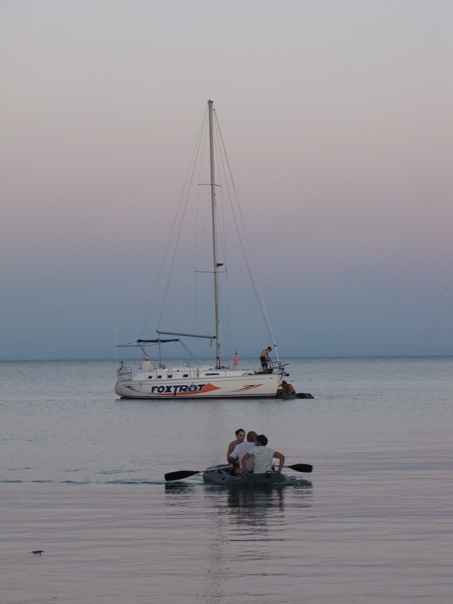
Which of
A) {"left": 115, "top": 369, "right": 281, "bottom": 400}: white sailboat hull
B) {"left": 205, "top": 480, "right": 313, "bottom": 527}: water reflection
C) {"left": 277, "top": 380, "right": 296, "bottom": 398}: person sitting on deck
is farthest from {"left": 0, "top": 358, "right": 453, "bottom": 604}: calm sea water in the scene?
{"left": 277, "top": 380, "right": 296, "bottom": 398}: person sitting on deck

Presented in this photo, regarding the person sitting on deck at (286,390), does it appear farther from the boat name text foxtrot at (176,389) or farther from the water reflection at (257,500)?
the water reflection at (257,500)

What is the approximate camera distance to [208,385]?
234 feet

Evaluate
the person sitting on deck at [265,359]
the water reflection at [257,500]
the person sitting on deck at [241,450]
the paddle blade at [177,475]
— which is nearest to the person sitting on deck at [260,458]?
the person sitting on deck at [241,450]

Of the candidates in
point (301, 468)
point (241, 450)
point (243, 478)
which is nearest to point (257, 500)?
point (243, 478)

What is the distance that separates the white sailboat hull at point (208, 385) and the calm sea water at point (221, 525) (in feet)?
92.3

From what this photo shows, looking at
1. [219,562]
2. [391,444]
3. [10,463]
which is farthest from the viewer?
[391,444]

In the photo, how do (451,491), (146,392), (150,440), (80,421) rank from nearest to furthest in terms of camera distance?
(451,491) < (150,440) < (80,421) < (146,392)

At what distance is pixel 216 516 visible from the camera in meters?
20.9

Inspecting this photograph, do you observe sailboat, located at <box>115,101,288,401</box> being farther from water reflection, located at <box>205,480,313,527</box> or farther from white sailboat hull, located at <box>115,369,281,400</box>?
water reflection, located at <box>205,480,313,527</box>

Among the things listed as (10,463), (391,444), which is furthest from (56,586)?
(391,444)

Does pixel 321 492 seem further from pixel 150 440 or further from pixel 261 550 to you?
pixel 150 440

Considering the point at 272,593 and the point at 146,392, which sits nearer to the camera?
the point at 272,593

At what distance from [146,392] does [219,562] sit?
58152 millimetres

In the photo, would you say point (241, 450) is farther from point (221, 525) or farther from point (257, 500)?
point (221, 525)
